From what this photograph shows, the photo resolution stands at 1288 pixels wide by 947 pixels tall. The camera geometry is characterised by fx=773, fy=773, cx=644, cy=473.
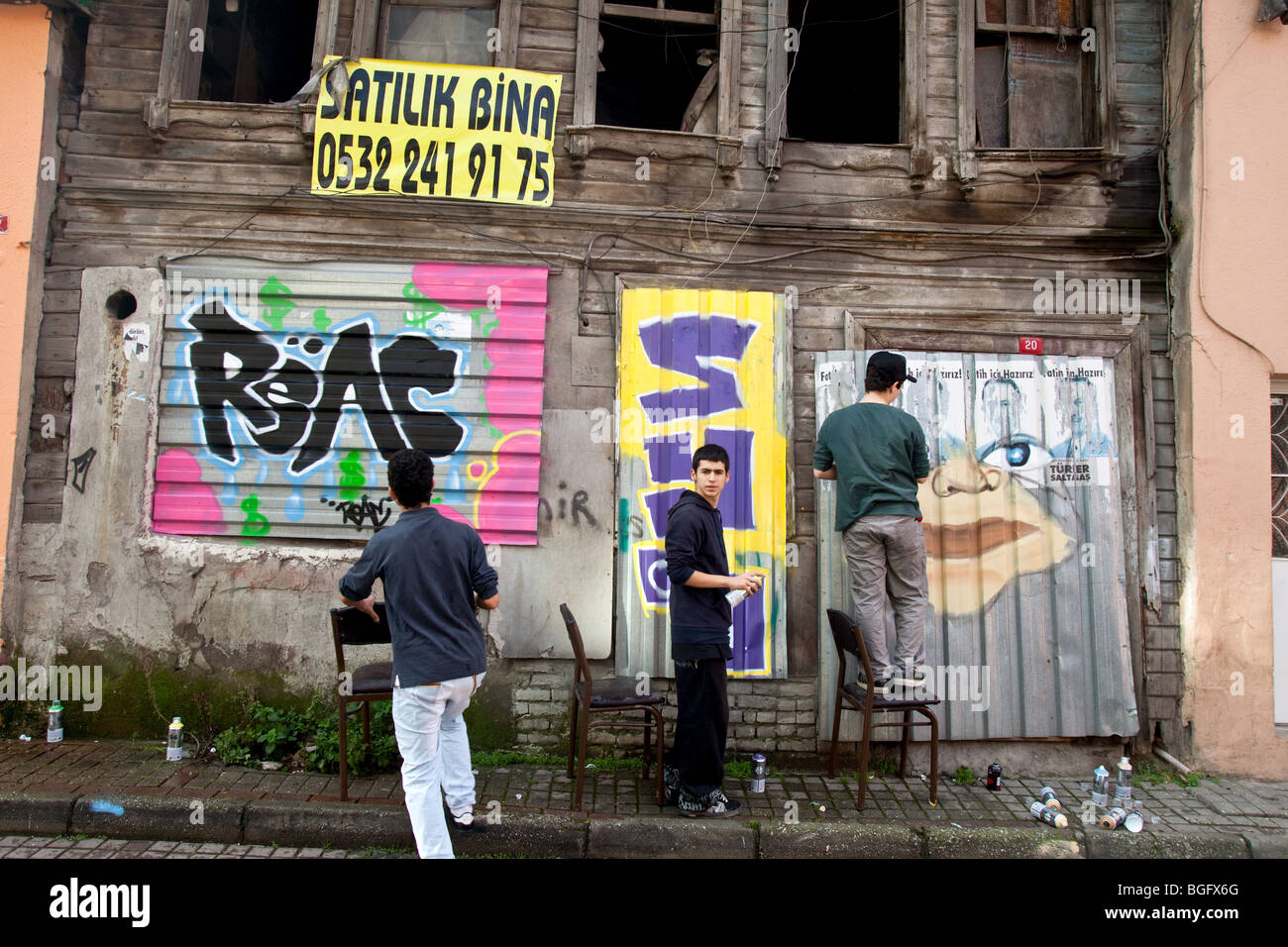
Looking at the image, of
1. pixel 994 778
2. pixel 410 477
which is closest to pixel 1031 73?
pixel 994 778

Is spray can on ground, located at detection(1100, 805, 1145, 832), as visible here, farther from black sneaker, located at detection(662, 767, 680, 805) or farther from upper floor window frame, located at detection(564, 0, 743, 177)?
upper floor window frame, located at detection(564, 0, 743, 177)

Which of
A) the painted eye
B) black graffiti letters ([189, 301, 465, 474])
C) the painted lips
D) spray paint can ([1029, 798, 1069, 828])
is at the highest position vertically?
black graffiti letters ([189, 301, 465, 474])

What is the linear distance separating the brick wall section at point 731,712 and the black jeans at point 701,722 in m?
1.09

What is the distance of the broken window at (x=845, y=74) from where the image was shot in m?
7.48

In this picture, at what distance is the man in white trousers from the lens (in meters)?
3.84

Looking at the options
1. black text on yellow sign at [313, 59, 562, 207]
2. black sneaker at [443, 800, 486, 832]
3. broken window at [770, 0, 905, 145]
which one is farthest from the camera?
broken window at [770, 0, 905, 145]

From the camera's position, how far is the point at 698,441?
5.82 m

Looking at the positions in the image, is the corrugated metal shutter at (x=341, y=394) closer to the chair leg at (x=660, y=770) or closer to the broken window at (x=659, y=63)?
the chair leg at (x=660, y=770)

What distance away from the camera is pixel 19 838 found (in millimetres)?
4438

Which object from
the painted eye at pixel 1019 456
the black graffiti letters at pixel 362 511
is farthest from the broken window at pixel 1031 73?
the black graffiti letters at pixel 362 511

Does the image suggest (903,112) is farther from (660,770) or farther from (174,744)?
(174,744)

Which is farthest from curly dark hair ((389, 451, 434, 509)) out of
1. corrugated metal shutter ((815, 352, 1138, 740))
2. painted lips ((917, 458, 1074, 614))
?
painted lips ((917, 458, 1074, 614))

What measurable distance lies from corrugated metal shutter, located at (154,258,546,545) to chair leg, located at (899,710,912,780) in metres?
2.95

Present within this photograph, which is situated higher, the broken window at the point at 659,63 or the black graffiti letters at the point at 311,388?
the broken window at the point at 659,63
